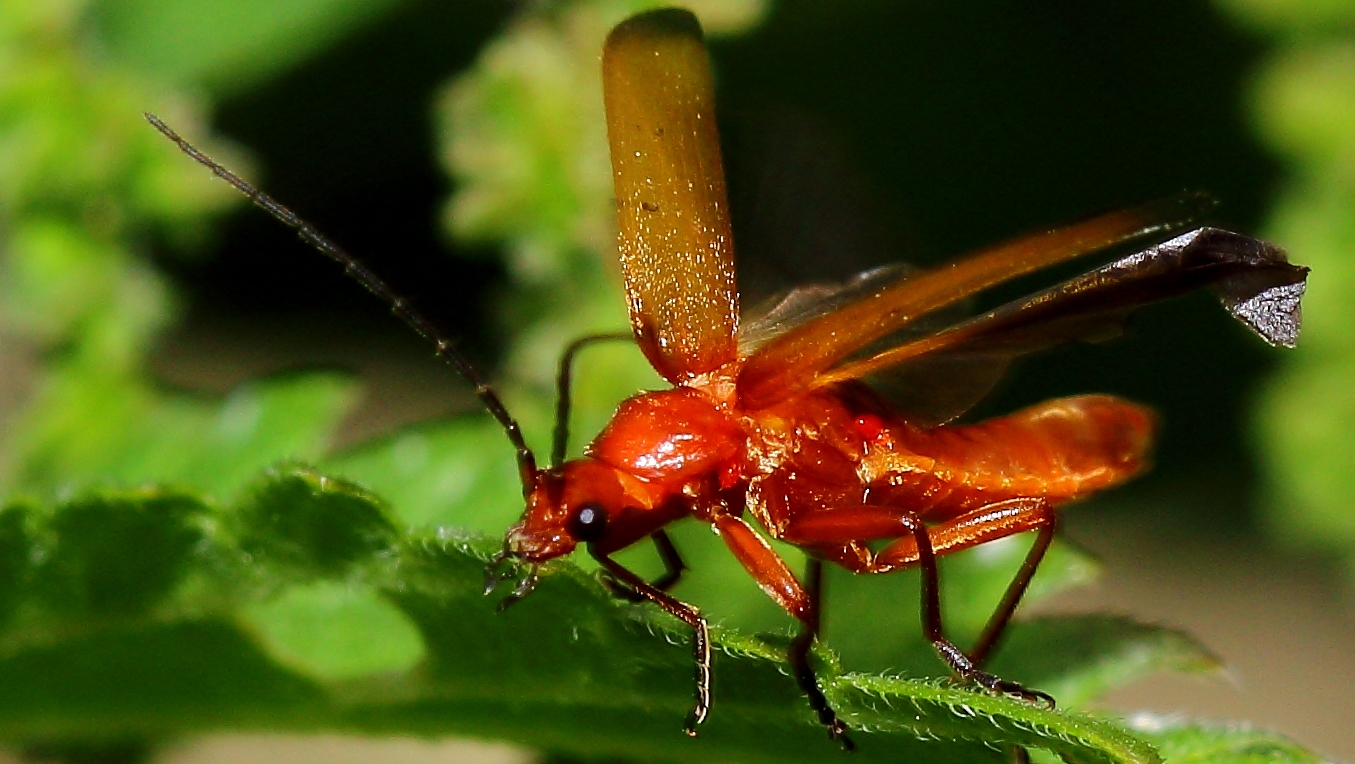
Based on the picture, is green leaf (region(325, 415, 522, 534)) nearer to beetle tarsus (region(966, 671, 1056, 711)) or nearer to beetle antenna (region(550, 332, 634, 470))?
beetle antenna (region(550, 332, 634, 470))

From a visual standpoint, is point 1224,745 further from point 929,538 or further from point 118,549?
point 118,549

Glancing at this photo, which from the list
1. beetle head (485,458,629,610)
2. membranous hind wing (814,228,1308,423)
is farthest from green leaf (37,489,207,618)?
membranous hind wing (814,228,1308,423)

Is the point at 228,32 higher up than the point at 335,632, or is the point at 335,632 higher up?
the point at 228,32

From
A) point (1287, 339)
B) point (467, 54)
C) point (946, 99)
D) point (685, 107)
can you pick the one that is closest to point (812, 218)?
point (685, 107)

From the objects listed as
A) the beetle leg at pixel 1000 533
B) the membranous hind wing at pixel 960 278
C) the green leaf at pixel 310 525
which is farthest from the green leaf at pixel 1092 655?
the green leaf at pixel 310 525

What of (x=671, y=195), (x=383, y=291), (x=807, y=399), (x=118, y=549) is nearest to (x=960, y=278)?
(x=807, y=399)
